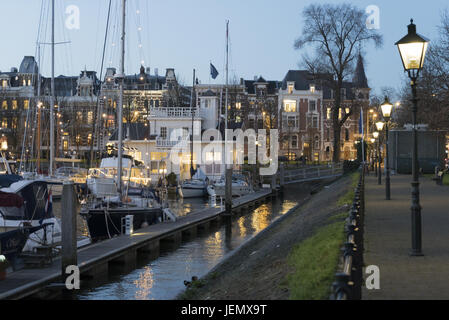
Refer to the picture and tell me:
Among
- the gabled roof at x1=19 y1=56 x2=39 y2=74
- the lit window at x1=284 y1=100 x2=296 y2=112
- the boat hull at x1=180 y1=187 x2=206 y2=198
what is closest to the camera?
the boat hull at x1=180 y1=187 x2=206 y2=198

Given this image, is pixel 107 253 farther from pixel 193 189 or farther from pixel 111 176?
pixel 193 189

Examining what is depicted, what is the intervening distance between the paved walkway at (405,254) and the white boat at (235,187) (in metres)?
33.8

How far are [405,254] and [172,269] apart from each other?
35.2ft

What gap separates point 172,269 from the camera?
23.0 metres

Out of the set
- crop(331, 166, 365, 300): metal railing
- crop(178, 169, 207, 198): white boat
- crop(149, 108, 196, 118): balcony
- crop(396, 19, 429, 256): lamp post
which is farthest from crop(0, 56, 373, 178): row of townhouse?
crop(331, 166, 365, 300): metal railing

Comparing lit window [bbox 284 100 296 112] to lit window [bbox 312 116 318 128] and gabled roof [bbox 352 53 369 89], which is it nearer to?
lit window [bbox 312 116 318 128]

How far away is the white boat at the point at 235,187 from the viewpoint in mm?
58816

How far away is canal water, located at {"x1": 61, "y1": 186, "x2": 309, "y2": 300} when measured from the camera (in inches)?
733

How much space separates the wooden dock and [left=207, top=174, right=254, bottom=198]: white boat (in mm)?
20108

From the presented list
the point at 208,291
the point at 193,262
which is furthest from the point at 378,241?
the point at 193,262

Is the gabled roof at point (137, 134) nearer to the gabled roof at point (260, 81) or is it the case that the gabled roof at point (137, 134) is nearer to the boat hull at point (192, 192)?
the boat hull at point (192, 192)

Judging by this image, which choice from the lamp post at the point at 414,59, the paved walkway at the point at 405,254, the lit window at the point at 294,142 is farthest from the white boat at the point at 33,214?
the lit window at the point at 294,142
